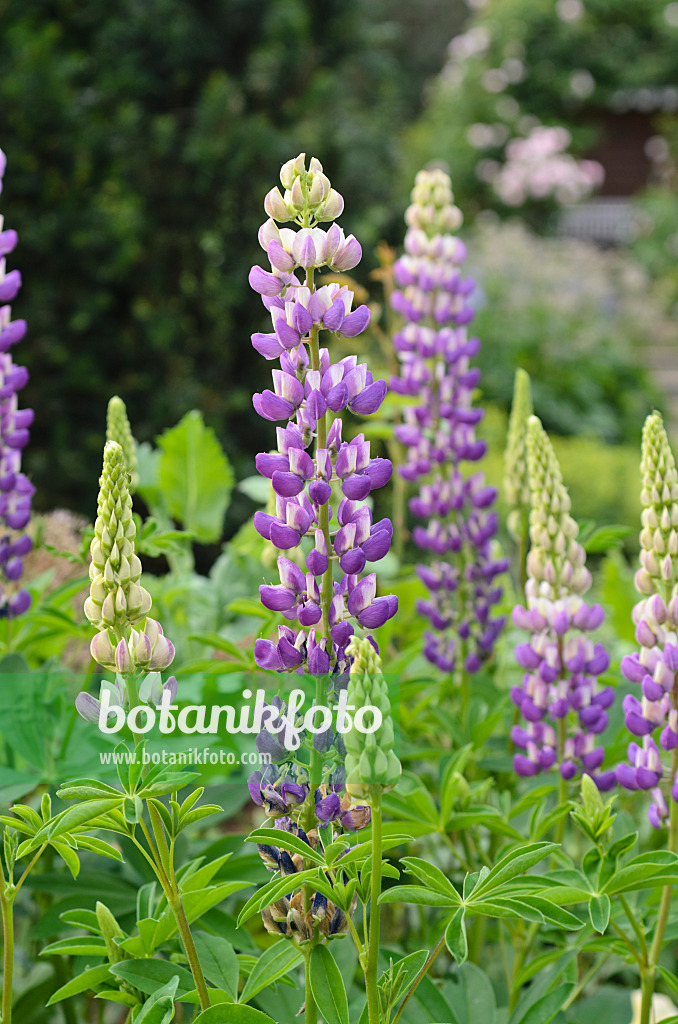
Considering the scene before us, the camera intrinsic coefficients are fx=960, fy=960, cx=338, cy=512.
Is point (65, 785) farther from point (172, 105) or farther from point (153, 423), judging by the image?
point (172, 105)

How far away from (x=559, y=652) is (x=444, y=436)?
63 centimetres

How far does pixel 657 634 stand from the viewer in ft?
3.92

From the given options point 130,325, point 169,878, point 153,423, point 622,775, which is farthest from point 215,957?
point 130,325

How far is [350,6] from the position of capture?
5016mm

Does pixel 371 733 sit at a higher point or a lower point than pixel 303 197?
lower

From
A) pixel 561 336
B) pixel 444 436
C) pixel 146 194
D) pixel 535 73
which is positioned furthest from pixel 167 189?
pixel 535 73

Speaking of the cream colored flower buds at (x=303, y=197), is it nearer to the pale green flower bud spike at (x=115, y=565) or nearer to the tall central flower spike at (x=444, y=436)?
the pale green flower bud spike at (x=115, y=565)

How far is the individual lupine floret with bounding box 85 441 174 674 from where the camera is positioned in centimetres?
90

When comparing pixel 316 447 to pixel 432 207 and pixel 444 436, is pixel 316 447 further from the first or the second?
pixel 432 207

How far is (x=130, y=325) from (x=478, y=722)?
339 centimetres

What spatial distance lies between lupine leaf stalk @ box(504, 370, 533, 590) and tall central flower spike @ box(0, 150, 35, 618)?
2.78 feet

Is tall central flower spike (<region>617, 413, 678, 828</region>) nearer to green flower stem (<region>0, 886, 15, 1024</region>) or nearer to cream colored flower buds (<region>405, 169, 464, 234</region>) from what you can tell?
green flower stem (<region>0, 886, 15, 1024</region>)

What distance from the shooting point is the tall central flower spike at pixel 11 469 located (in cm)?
154

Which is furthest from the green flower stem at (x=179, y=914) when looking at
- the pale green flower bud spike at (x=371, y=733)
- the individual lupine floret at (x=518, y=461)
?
the individual lupine floret at (x=518, y=461)
